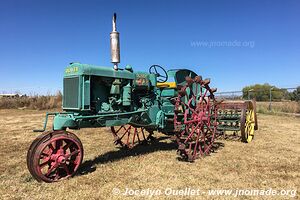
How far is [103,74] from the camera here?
16.8ft

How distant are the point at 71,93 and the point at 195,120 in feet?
9.33

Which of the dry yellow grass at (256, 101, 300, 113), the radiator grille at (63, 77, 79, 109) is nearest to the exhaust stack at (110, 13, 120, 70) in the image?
the radiator grille at (63, 77, 79, 109)

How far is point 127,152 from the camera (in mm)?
6551

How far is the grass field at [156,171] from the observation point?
13.4ft

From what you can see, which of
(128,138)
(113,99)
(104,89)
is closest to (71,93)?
(104,89)

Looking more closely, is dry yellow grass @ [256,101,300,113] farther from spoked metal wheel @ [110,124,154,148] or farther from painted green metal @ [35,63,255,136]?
painted green metal @ [35,63,255,136]

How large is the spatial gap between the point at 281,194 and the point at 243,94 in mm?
19695

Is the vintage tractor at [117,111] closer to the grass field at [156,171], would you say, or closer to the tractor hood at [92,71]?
the tractor hood at [92,71]

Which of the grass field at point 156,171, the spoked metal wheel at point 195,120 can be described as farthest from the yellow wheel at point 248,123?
the spoked metal wheel at point 195,120

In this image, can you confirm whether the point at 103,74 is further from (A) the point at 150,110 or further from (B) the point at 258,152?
(B) the point at 258,152

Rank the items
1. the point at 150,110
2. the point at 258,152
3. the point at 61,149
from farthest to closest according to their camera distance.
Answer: the point at 258,152
the point at 150,110
the point at 61,149

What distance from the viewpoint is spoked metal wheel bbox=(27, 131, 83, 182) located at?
13.3ft

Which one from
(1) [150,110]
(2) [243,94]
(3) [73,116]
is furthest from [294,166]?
(2) [243,94]

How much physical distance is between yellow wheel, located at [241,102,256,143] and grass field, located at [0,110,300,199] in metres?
0.41
